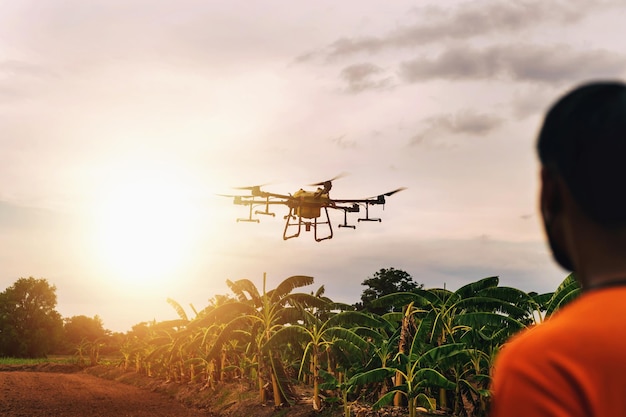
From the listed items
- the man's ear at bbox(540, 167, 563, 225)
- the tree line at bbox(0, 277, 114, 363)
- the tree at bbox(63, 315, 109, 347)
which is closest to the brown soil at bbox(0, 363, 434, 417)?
the man's ear at bbox(540, 167, 563, 225)

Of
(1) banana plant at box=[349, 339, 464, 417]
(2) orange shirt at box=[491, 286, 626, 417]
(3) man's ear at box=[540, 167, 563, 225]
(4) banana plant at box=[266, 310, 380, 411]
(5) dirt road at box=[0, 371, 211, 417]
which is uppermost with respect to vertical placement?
(3) man's ear at box=[540, 167, 563, 225]

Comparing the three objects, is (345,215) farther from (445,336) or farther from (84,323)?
(84,323)

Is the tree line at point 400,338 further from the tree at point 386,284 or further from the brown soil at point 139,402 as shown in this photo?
the tree at point 386,284

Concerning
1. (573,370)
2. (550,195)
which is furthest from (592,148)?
(573,370)

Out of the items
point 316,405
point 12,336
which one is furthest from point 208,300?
point 12,336

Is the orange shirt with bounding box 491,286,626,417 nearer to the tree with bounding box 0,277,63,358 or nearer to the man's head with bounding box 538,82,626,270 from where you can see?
the man's head with bounding box 538,82,626,270

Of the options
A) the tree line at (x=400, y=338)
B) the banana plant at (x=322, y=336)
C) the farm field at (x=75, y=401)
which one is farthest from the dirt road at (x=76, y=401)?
the banana plant at (x=322, y=336)
